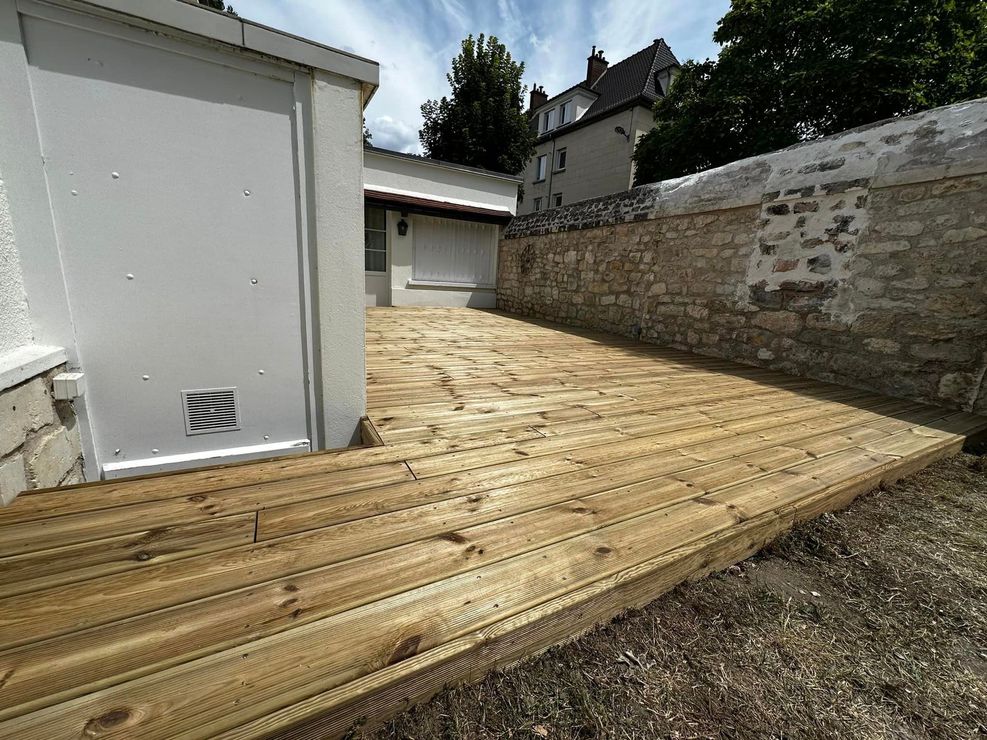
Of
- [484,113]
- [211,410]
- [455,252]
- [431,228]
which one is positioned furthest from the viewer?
[484,113]

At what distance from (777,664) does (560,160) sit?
18.7 m

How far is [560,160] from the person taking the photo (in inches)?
659

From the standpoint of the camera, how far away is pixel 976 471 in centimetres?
220

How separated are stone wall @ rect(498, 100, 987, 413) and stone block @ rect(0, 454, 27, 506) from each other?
5274mm

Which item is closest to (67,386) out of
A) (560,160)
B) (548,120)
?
(560,160)

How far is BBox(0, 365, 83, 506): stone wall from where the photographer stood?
1.26 m

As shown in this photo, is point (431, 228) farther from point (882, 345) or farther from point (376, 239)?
point (882, 345)

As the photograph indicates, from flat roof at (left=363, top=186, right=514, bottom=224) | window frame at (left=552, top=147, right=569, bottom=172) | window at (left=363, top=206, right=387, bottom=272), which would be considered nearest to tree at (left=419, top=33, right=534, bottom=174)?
window frame at (left=552, top=147, right=569, bottom=172)

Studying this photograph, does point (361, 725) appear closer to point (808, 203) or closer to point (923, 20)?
point (808, 203)

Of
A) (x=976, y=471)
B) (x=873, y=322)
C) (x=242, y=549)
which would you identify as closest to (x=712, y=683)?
(x=242, y=549)

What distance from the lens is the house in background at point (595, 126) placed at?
46.4ft

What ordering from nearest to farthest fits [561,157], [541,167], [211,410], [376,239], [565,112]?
[211,410], [376,239], [561,157], [565,112], [541,167]

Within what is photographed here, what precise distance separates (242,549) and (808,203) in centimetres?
499

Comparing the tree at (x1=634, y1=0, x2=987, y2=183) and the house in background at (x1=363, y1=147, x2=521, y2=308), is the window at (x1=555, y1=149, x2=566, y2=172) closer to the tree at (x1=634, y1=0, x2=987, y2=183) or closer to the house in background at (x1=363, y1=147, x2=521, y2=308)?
the tree at (x1=634, y1=0, x2=987, y2=183)
